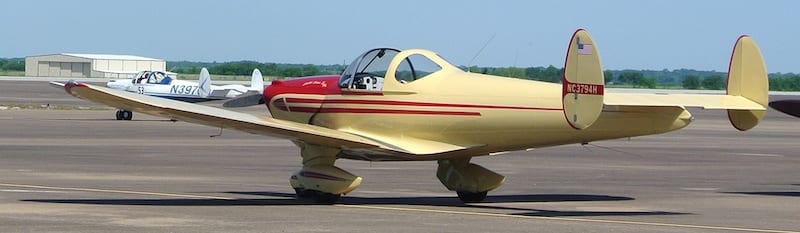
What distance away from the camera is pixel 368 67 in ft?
55.5

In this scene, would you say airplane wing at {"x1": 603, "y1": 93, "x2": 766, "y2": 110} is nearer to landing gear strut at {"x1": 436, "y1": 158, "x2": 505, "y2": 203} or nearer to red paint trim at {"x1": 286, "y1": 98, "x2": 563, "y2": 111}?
red paint trim at {"x1": 286, "y1": 98, "x2": 563, "y2": 111}

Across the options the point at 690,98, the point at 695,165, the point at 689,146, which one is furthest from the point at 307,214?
the point at 689,146

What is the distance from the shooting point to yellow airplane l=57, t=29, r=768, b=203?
50.2 feet

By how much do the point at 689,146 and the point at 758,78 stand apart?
721 inches

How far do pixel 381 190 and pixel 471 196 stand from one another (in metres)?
2.14

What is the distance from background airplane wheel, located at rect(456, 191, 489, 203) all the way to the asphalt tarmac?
0.20 m

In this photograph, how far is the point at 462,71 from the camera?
16.9 m

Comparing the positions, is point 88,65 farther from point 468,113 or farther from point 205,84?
point 468,113

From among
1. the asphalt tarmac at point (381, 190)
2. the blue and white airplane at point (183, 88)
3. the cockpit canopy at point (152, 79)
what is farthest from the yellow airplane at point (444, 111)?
the cockpit canopy at point (152, 79)

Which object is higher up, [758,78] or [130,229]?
[758,78]

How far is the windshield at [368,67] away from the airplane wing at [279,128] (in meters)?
0.63

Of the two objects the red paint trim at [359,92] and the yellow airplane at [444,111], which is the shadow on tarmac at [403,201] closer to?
the yellow airplane at [444,111]

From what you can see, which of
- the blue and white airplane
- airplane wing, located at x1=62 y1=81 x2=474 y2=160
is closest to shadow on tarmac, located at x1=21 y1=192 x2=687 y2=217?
airplane wing, located at x1=62 y1=81 x2=474 y2=160

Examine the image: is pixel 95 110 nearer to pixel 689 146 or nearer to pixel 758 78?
pixel 689 146
